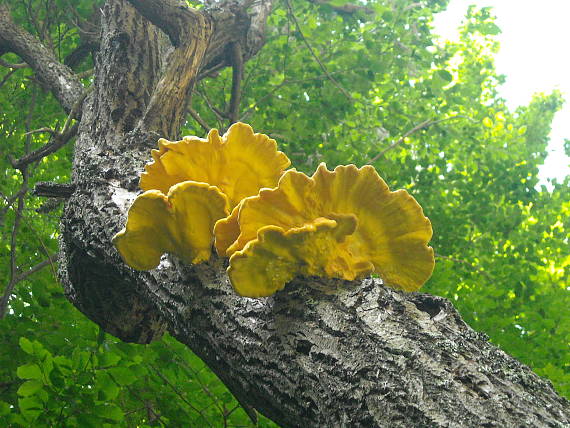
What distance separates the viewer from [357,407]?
4.10ft

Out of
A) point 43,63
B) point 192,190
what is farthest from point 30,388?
point 43,63

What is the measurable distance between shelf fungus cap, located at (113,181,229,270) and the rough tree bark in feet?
0.33

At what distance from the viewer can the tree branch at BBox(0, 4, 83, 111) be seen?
4.06 metres

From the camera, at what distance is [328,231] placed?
1.56 m

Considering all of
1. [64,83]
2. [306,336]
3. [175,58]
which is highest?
[64,83]

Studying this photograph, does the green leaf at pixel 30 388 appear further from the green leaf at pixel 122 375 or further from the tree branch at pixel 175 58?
the tree branch at pixel 175 58

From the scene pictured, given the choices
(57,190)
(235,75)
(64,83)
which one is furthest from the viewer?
(235,75)

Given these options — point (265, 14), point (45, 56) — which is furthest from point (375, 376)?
point (265, 14)

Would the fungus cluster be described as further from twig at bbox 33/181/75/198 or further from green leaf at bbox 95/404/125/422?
green leaf at bbox 95/404/125/422

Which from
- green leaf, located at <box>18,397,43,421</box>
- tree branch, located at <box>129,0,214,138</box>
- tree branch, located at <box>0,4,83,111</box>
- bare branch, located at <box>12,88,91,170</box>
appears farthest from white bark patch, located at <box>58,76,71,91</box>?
green leaf, located at <box>18,397,43,421</box>

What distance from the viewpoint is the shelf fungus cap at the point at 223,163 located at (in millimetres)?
1880

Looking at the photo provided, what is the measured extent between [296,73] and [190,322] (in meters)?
5.15

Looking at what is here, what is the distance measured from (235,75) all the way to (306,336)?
3.94 metres

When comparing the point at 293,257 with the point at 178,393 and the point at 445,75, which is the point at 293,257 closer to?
the point at 178,393
